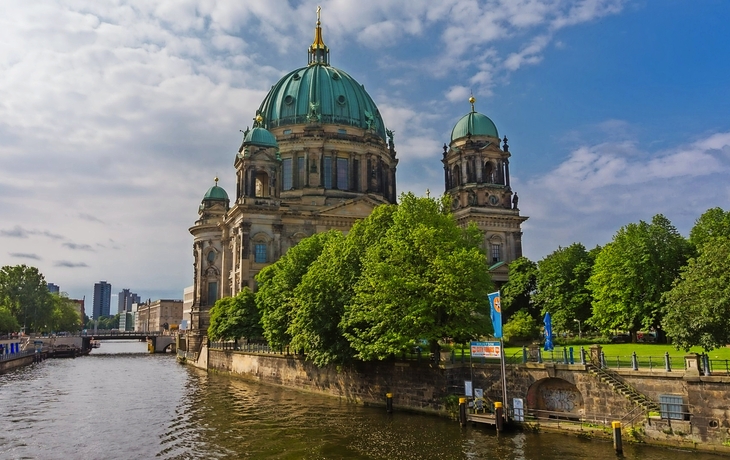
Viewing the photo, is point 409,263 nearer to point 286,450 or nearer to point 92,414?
point 286,450

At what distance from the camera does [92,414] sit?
1715 inches

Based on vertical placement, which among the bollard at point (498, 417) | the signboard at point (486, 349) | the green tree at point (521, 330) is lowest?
the bollard at point (498, 417)

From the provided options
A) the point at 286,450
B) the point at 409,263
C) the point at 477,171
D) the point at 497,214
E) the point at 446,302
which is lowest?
the point at 286,450

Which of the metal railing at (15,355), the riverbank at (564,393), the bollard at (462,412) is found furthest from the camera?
the metal railing at (15,355)

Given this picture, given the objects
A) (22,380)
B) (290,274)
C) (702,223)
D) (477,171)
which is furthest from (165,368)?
(702,223)

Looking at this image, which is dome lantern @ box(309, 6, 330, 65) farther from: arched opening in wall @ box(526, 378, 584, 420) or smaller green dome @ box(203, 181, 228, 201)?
arched opening in wall @ box(526, 378, 584, 420)

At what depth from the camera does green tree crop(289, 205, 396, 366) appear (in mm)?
46344

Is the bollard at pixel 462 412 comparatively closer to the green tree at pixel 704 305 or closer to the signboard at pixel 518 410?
the signboard at pixel 518 410

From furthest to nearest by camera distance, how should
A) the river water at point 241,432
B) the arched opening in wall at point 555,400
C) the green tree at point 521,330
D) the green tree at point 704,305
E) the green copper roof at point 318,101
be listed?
the green copper roof at point 318,101 < the green tree at point 521,330 < the arched opening in wall at point 555,400 < the green tree at point 704,305 < the river water at point 241,432

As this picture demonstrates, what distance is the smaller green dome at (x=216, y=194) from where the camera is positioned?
4550 inches

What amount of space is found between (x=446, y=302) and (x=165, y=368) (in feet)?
192

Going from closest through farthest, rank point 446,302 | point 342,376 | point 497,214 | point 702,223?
point 446,302 → point 342,376 → point 702,223 → point 497,214

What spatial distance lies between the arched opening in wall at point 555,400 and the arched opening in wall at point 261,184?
5991 centimetres

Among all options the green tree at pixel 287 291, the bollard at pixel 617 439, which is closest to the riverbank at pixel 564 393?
the bollard at pixel 617 439
